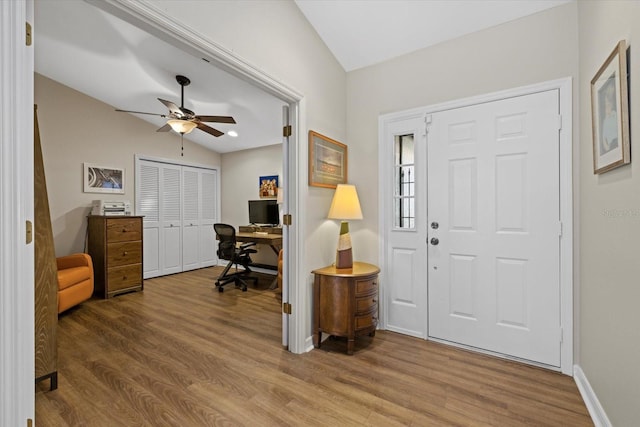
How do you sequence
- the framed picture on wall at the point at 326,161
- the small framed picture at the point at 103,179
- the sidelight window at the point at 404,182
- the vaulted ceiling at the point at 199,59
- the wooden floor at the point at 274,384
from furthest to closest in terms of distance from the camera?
the small framed picture at the point at 103,179
the sidelight window at the point at 404,182
the framed picture on wall at the point at 326,161
the vaulted ceiling at the point at 199,59
the wooden floor at the point at 274,384

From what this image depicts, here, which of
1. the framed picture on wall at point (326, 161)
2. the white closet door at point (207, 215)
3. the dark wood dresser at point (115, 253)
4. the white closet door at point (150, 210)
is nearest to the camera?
the framed picture on wall at point (326, 161)

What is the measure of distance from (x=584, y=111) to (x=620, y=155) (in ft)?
2.58

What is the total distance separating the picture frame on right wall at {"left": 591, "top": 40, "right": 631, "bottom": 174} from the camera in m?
1.33

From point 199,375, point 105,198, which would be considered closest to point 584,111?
point 199,375

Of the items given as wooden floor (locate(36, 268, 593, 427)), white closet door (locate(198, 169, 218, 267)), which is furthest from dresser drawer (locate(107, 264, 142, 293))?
white closet door (locate(198, 169, 218, 267))

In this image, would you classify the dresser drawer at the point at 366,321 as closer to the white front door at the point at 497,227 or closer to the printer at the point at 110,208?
the white front door at the point at 497,227

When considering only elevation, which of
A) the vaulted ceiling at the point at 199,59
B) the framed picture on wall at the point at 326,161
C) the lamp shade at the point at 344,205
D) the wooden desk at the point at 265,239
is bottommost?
the wooden desk at the point at 265,239

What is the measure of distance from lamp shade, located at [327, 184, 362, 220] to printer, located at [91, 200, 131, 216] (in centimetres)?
355

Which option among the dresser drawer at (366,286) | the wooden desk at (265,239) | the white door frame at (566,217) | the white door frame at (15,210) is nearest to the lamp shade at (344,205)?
the dresser drawer at (366,286)

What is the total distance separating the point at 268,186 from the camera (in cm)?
558

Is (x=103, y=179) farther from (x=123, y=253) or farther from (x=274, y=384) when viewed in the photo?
(x=274, y=384)

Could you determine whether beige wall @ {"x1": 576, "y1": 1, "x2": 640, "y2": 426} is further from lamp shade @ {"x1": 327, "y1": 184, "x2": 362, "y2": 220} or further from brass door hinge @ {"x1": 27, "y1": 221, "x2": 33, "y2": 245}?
brass door hinge @ {"x1": 27, "y1": 221, "x2": 33, "y2": 245}

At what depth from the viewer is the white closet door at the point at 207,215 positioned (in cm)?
609

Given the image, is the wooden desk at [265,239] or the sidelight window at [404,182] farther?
the wooden desk at [265,239]
